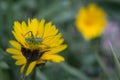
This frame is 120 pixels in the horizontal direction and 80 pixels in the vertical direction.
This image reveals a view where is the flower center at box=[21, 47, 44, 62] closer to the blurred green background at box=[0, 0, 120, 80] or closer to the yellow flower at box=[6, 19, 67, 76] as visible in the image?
the yellow flower at box=[6, 19, 67, 76]

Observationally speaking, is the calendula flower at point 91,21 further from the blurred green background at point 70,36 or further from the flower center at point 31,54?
the flower center at point 31,54

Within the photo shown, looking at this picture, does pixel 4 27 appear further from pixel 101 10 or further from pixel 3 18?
pixel 101 10

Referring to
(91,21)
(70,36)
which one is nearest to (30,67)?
(70,36)

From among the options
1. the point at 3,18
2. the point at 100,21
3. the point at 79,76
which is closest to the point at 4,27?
the point at 3,18

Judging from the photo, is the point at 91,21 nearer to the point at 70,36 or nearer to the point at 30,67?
the point at 70,36

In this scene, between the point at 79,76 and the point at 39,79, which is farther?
the point at 79,76
